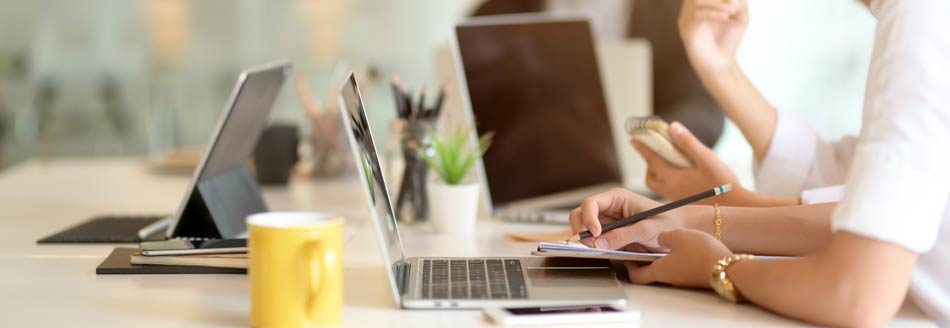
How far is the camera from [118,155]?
13.1 feet

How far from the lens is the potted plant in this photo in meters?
1.50

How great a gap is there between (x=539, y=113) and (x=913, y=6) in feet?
2.99

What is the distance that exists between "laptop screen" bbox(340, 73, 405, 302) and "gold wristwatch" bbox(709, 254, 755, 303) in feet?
1.09

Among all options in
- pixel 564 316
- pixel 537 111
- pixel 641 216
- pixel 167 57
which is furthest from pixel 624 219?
pixel 167 57

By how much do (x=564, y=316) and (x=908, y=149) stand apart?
1.16 feet

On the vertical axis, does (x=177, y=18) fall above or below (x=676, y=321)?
Answer: above

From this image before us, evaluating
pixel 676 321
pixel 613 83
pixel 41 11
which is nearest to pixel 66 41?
pixel 41 11

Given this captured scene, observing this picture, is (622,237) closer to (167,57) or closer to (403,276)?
(403,276)

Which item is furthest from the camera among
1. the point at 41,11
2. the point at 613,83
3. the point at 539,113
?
the point at 41,11

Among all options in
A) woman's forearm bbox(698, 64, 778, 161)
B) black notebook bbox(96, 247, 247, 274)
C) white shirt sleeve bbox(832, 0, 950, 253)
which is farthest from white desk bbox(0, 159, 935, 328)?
woman's forearm bbox(698, 64, 778, 161)

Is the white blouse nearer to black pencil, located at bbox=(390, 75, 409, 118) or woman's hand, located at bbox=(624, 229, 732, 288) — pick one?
woman's hand, located at bbox=(624, 229, 732, 288)

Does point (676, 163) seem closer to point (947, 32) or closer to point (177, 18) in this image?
point (947, 32)

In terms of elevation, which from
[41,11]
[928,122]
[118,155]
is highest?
[41,11]

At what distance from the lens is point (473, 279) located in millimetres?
1069
